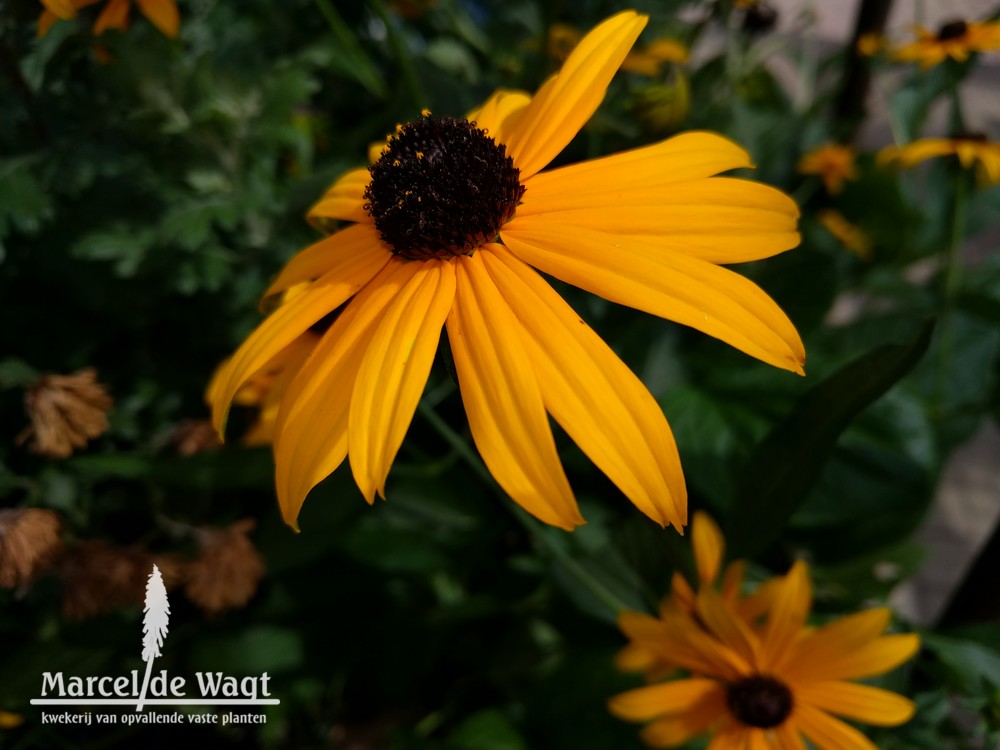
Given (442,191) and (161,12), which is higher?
(161,12)

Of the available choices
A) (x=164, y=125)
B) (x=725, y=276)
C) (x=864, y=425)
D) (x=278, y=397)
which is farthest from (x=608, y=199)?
(x=164, y=125)

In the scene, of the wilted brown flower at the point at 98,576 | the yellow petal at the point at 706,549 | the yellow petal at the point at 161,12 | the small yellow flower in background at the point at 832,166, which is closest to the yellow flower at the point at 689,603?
the yellow petal at the point at 706,549

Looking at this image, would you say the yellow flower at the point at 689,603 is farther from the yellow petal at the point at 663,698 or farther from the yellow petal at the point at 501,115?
the yellow petal at the point at 501,115

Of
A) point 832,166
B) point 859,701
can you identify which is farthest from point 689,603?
point 832,166

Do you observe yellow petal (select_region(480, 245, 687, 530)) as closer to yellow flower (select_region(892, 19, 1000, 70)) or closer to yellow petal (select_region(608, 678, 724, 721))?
yellow petal (select_region(608, 678, 724, 721))

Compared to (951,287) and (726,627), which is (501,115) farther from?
(951,287)

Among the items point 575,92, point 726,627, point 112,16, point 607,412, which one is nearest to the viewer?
point 607,412

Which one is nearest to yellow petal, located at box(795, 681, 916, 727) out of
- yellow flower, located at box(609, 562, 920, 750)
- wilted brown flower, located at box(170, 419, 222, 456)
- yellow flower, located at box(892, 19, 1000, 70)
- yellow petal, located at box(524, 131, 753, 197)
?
yellow flower, located at box(609, 562, 920, 750)
